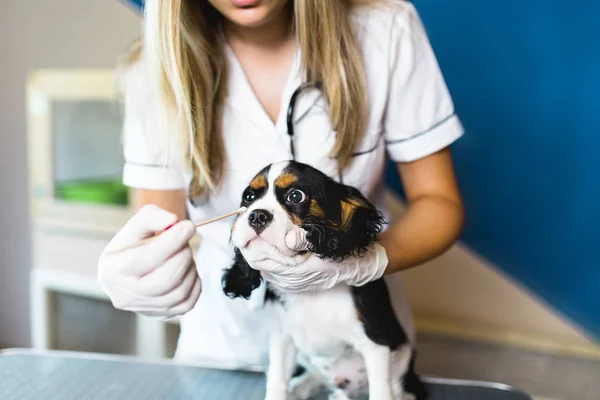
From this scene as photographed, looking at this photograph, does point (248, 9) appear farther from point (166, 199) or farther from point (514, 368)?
point (514, 368)

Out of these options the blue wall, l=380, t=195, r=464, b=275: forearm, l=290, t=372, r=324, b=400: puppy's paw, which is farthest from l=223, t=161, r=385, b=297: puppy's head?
the blue wall

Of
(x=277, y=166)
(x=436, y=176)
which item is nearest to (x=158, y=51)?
(x=277, y=166)

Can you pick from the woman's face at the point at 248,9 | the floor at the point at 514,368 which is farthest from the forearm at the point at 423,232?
the floor at the point at 514,368

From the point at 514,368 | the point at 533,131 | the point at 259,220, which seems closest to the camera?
the point at 259,220

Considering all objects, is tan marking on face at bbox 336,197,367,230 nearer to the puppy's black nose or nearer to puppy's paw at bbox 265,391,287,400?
the puppy's black nose

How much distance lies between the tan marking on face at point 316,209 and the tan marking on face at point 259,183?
6 centimetres

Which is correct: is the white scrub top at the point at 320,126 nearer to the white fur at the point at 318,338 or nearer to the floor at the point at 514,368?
the white fur at the point at 318,338

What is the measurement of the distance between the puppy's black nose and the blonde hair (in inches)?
10.6

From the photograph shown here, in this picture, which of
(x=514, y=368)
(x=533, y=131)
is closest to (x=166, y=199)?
(x=533, y=131)

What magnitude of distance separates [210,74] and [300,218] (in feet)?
1.15

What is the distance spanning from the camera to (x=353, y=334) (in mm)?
713

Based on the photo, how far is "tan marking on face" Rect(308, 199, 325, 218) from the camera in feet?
2.07

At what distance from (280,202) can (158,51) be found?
34 centimetres

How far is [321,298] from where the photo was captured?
28.0 inches
